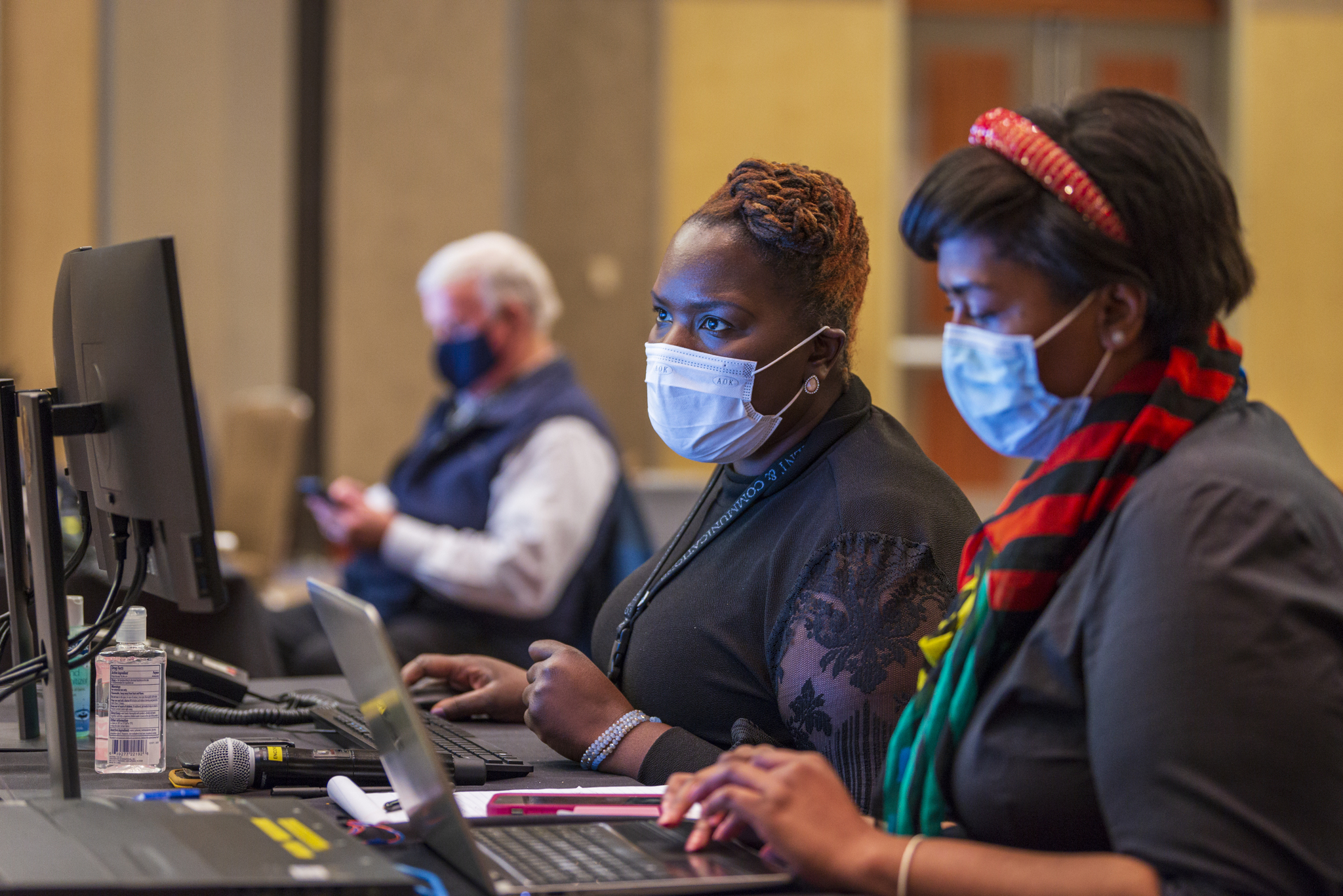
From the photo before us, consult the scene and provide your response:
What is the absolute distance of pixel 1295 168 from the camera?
18.8 ft

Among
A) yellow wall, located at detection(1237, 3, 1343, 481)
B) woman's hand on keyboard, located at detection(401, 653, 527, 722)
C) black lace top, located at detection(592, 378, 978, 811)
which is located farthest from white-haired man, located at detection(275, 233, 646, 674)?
yellow wall, located at detection(1237, 3, 1343, 481)

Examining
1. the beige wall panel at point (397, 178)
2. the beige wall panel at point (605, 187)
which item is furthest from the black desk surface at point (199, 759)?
the beige wall panel at point (397, 178)

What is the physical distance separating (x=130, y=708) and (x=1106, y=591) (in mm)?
1005

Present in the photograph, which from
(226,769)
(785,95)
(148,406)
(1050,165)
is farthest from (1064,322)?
(785,95)

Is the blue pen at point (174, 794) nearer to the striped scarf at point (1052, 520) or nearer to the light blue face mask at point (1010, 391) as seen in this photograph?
the striped scarf at point (1052, 520)

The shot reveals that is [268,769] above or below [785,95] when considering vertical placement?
below

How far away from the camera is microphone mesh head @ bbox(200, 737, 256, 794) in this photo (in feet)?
4.33

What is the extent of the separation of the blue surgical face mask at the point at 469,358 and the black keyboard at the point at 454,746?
1.84 m

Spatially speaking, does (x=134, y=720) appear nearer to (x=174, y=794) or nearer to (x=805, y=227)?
Result: (x=174, y=794)

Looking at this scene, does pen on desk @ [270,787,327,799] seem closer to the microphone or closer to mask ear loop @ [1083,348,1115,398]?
the microphone

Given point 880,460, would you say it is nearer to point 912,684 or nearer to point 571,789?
point 912,684

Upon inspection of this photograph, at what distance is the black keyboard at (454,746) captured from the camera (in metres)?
1.39

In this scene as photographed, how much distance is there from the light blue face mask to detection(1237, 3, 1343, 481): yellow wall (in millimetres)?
5059

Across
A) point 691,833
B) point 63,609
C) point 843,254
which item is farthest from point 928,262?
point 63,609
